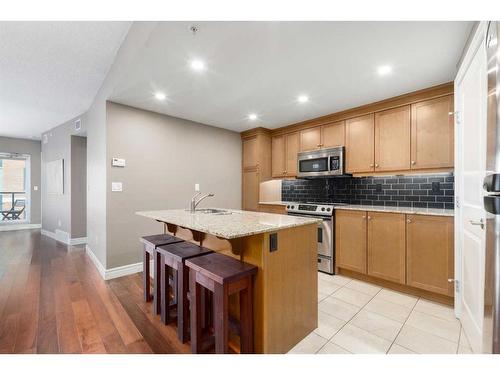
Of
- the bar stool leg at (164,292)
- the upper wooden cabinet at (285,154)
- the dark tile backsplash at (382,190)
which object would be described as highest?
the upper wooden cabinet at (285,154)

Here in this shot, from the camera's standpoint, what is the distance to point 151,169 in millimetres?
3246

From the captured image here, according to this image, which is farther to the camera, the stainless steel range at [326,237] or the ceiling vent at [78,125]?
the ceiling vent at [78,125]

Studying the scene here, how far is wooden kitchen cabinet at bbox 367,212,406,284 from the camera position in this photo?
246cm

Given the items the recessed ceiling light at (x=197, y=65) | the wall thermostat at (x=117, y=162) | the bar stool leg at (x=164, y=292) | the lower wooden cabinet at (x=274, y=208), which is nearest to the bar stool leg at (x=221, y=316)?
the bar stool leg at (x=164, y=292)

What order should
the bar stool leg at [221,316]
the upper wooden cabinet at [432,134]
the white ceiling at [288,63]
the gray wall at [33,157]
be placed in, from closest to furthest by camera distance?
the bar stool leg at [221,316], the white ceiling at [288,63], the upper wooden cabinet at [432,134], the gray wall at [33,157]

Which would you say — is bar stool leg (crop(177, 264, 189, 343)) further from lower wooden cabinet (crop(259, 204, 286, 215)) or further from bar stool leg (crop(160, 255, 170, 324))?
lower wooden cabinet (crop(259, 204, 286, 215))

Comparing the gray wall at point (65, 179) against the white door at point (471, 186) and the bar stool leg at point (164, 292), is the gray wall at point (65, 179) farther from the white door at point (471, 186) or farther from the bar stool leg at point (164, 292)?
the white door at point (471, 186)

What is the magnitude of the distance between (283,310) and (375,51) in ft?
6.81

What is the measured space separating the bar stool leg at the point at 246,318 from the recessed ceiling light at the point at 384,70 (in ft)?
7.04

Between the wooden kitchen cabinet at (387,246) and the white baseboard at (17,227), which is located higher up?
the wooden kitchen cabinet at (387,246)

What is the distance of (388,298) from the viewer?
2.38 m

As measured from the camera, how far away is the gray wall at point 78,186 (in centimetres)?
455

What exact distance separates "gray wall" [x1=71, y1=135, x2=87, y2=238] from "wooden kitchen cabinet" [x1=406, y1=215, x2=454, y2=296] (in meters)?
5.53
